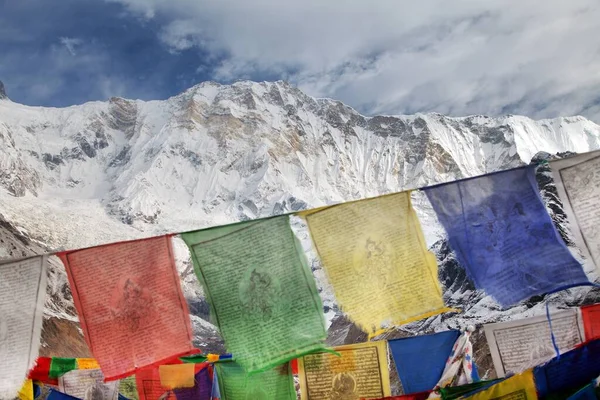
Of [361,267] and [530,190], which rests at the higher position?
[530,190]

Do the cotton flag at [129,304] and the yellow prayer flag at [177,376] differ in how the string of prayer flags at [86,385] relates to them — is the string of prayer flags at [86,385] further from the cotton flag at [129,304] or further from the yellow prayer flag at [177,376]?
the cotton flag at [129,304]

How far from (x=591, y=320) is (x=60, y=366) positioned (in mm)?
7338

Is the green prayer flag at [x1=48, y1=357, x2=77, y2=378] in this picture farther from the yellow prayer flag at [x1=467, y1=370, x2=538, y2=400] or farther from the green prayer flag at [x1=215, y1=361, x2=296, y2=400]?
the yellow prayer flag at [x1=467, y1=370, x2=538, y2=400]

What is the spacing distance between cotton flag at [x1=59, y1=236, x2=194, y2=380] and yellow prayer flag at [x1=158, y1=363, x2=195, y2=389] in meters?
2.04

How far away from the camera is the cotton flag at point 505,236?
6000mm

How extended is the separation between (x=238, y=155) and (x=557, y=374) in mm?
190721

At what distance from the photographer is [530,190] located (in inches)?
248

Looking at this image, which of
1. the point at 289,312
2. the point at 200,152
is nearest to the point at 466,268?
the point at 289,312

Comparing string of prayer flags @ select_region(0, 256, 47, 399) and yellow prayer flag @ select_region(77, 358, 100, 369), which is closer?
string of prayer flags @ select_region(0, 256, 47, 399)

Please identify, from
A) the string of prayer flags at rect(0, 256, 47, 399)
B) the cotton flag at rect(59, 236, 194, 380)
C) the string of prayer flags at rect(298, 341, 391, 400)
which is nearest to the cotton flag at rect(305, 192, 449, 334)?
the string of prayer flags at rect(298, 341, 391, 400)

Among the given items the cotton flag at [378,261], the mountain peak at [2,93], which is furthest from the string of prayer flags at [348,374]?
the mountain peak at [2,93]

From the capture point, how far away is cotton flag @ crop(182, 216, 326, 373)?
6027 millimetres

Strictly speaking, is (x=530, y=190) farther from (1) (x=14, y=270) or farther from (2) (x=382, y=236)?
(1) (x=14, y=270)

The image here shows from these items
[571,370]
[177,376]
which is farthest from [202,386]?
[571,370]
